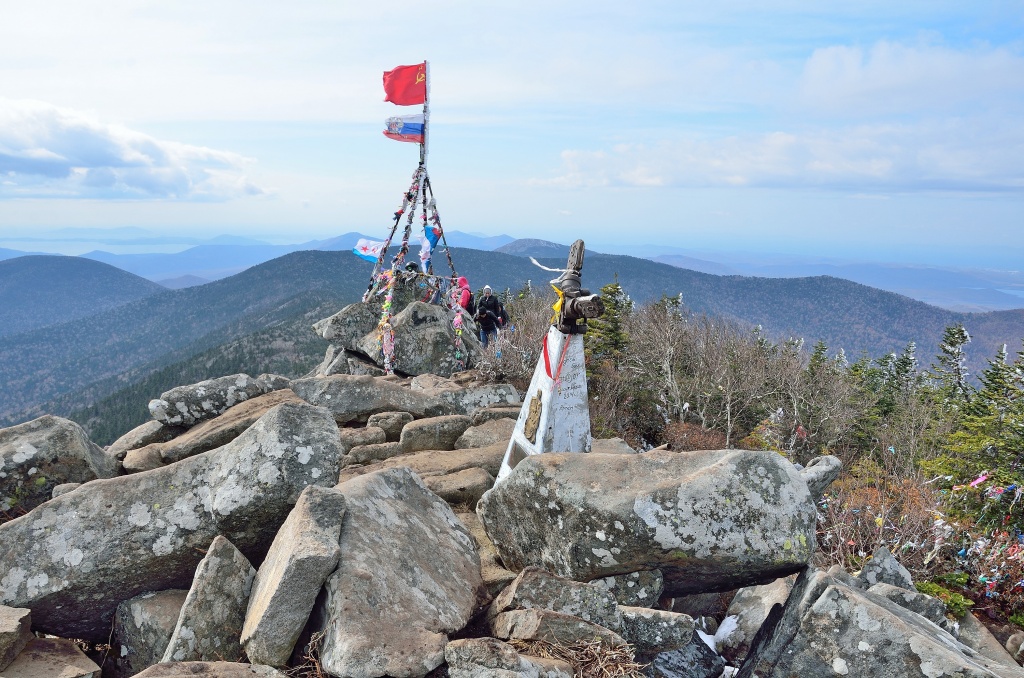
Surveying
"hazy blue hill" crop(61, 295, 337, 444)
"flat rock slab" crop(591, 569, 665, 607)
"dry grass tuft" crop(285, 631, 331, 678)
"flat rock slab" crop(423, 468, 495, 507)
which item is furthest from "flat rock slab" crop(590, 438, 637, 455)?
"hazy blue hill" crop(61, 295, 337, 444)

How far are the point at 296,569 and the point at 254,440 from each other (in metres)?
2.16

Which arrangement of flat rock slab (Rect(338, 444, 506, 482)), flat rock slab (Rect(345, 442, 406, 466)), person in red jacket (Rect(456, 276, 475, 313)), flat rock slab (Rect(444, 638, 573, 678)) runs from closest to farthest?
1. flat rock slab (Rect(444, 638, 573, 678))
2. flat rock slab (Rect(338, 444, 506, 482))
3. flat rock slab (Rect(345, 442, 406, 466))
4. person in red jacket (Rect(456, 276, 475, 313))

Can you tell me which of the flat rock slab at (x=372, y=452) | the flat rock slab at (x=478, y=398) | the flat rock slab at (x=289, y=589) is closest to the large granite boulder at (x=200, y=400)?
the flat rock slab at (x=372, y=452)

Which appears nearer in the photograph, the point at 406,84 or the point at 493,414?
the point at 493,414

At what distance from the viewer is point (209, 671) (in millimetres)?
4793

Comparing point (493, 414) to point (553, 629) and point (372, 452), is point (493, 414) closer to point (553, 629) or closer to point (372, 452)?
point (372, 452)

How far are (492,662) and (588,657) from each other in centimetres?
103

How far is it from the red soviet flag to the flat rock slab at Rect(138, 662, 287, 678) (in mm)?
20276

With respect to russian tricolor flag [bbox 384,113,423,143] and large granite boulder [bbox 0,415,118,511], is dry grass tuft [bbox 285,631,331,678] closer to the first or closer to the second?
large granite boulder [bbox 0,415,118,511]

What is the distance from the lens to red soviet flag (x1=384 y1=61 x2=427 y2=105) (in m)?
21.1

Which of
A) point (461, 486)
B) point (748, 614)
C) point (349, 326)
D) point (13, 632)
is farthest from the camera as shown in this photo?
point (349, 326)

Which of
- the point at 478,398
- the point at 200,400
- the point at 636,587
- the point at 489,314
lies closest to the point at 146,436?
the point at 200,400

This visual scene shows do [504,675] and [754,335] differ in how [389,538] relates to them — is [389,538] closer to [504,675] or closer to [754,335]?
[504,675]

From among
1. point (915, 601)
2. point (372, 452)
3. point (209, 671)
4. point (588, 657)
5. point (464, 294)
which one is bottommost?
point (915, 601)
